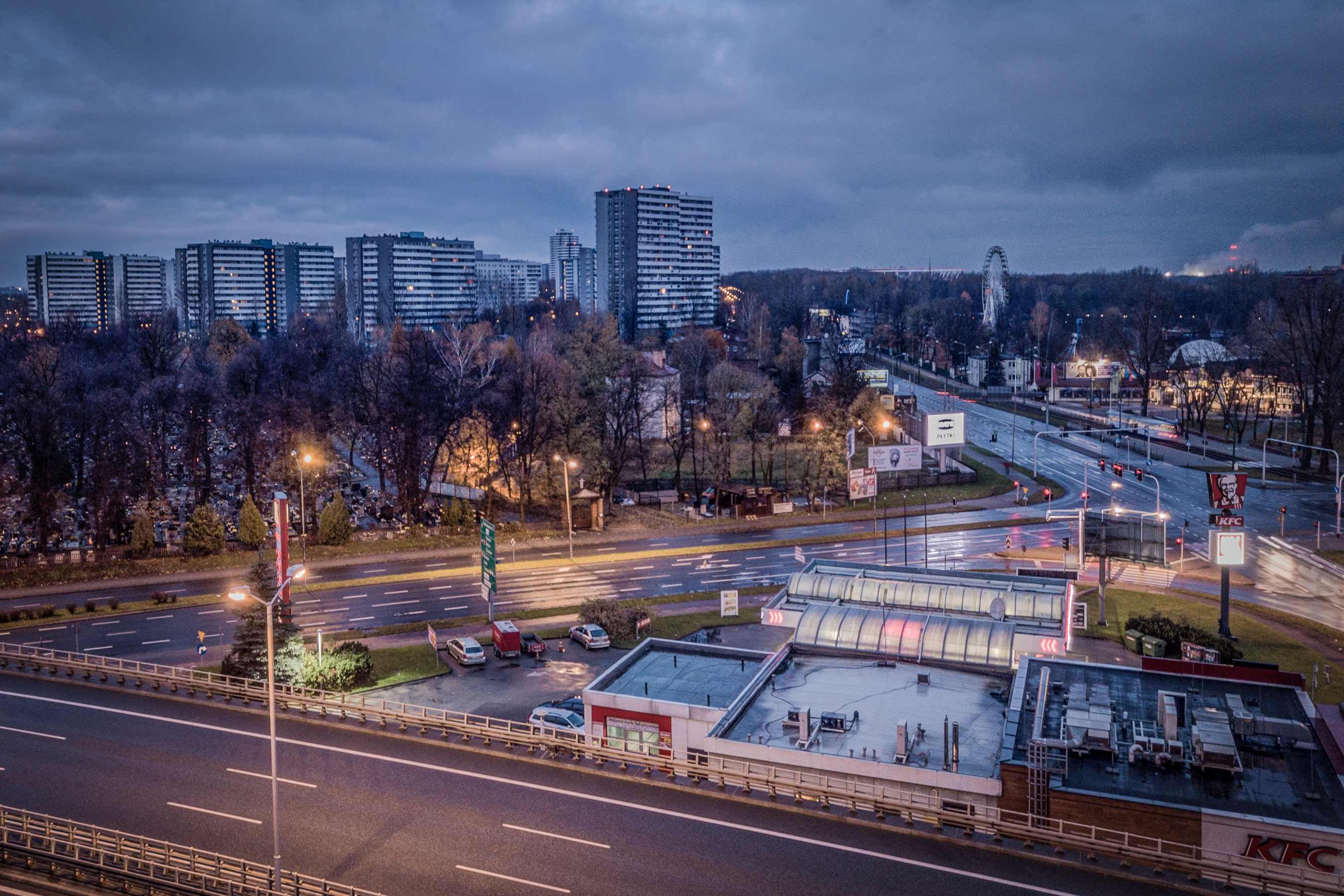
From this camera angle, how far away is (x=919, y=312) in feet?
545

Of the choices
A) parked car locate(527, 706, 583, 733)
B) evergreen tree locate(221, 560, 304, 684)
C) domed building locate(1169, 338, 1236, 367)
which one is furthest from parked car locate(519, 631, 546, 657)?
domed building locate(1169, 338, 1236, 367)

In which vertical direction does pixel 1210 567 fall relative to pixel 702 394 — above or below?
below

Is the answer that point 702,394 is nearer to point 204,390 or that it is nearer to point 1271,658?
point 204,390

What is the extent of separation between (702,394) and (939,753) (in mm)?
56159

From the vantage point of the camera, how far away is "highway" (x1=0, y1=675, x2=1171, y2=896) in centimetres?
1697

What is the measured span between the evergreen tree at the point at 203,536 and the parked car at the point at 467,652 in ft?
68.9

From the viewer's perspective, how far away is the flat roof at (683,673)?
2638 centimetres

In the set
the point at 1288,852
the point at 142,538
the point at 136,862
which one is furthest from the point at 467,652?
the point at 1288,852

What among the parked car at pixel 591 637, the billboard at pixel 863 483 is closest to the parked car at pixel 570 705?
the parked car at pixel 591 637

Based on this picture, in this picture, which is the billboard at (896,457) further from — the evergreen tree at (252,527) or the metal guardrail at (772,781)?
the metal guardrail at (772,781)

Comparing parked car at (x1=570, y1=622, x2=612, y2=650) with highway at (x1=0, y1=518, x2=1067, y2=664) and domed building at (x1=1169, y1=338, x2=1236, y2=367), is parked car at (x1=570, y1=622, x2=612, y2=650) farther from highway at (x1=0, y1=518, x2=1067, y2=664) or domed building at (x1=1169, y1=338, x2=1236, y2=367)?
domed building at (x1=1169, y1=338, x2=1236, y2=367)

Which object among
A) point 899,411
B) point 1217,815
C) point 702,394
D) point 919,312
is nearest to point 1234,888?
point 1217,815

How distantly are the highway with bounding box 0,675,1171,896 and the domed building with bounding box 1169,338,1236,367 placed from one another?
357 feet

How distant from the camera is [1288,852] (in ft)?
59.2
